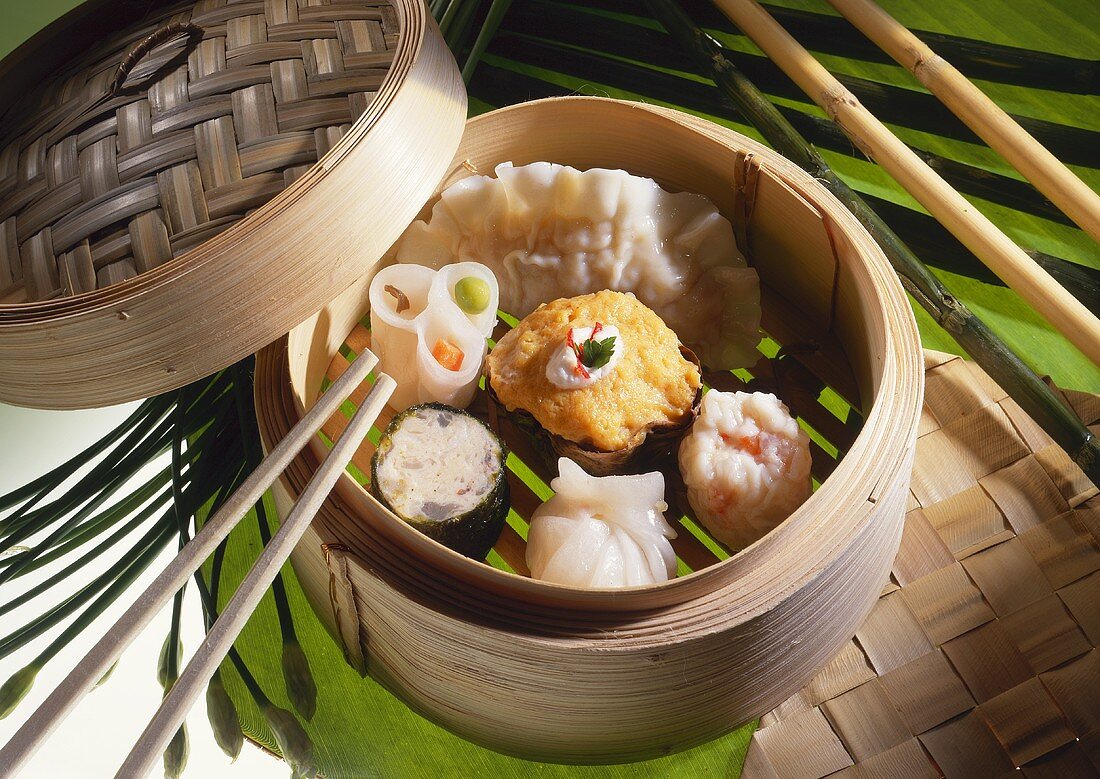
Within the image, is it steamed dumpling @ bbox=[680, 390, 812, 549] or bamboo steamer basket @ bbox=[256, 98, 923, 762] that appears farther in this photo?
steamed dumpling @ bbox=[680, 390, 812, 549]

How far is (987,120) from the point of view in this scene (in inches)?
76.6

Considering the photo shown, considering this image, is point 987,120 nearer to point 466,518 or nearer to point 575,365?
point 575,365

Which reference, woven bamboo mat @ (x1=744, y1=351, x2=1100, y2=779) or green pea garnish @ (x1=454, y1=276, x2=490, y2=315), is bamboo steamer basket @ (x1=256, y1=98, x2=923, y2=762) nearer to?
woven bamboo mat @ (x1=744, y1=351, x2=1100, y2=779)

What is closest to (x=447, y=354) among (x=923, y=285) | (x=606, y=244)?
(x=606, y=244)

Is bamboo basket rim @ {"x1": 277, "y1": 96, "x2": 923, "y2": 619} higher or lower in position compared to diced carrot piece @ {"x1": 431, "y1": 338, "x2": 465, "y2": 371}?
higher

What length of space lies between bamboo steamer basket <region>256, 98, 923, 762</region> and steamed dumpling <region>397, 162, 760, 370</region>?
0.11 metres

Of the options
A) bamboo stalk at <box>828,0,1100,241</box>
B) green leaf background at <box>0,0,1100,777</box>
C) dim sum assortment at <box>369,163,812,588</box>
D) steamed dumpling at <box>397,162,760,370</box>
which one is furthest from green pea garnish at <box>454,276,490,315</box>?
bamboo stalk at <box>828,0,1100,241</box>

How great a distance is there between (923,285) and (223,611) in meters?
1.47

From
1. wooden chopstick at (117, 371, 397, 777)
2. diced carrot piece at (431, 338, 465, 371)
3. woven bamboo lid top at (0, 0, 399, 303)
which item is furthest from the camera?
diced carrot piece at (431, 338, 465, 371)

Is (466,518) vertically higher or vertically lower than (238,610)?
lower

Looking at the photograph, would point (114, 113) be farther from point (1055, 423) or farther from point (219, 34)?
point (1055, 423)

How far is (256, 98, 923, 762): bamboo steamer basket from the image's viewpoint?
125 centimetres

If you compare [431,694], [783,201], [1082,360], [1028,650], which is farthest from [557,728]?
[1082,360]

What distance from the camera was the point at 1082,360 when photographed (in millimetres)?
2195
